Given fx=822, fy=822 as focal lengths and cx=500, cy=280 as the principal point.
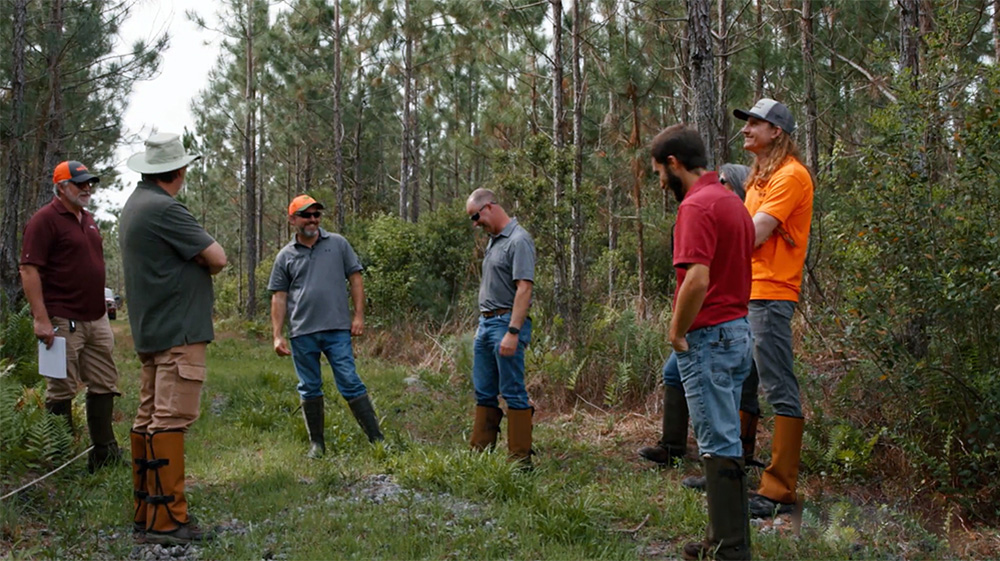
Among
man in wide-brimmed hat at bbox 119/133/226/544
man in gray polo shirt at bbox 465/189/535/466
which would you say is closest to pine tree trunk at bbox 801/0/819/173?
man in gray polo shirt at bbox 465/189/535/466

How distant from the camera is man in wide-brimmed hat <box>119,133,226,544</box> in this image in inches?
170

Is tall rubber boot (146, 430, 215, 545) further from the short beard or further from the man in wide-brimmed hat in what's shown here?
the short beard

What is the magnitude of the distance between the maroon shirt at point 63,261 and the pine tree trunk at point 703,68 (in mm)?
4554

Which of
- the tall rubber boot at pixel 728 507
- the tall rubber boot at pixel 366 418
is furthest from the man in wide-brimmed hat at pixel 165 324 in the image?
the tall rubber boot at pixel 728 507

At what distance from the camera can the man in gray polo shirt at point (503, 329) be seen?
5.71 metres

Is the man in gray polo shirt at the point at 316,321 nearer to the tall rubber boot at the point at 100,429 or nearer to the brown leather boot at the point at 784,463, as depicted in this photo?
the tall rubber boot at the point at 100,429

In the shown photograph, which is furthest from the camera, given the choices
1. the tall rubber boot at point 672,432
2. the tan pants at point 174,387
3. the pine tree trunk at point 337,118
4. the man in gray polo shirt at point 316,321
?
the pine tree trunk at point 337,118

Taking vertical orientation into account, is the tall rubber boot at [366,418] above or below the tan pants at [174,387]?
below

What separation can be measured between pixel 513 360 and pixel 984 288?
291 cm

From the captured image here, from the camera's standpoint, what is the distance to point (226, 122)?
1267 inches

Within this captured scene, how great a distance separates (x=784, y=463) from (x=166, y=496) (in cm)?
336

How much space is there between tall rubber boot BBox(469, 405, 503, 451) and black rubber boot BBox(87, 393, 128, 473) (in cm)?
248

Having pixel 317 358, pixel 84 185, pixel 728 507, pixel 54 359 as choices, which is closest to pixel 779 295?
pixel 728 507

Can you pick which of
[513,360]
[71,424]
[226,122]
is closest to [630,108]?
[513,360]
